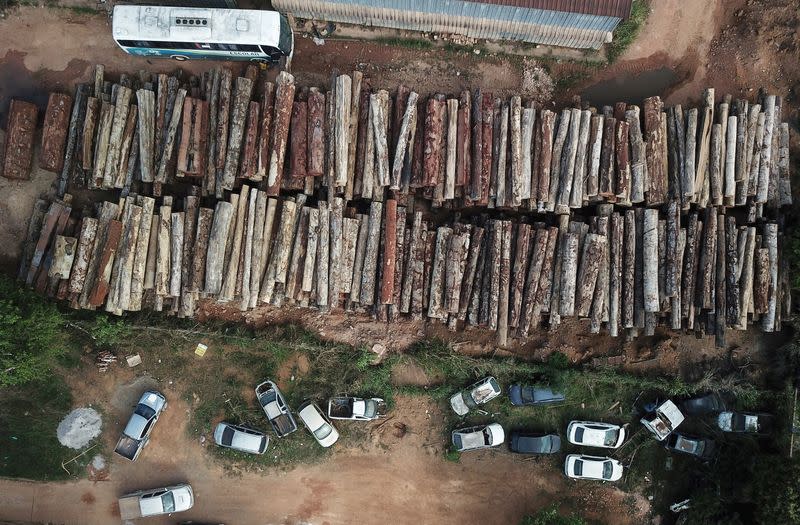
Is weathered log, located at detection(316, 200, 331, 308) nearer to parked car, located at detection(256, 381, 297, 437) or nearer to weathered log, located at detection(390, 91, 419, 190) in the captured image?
weathered log, located at detection(390, 91, 419, 190)

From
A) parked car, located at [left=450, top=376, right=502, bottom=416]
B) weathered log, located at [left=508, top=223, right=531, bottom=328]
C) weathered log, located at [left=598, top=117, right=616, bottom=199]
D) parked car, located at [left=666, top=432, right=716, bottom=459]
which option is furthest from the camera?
parked car, located at [left=666, top=432, right=716, bottom=459]

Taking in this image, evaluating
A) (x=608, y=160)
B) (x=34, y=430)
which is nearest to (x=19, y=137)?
(x=34, y=430)

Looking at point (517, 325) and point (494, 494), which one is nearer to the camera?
A: point (517, 325)

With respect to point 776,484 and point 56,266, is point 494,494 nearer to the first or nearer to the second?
point 776,484

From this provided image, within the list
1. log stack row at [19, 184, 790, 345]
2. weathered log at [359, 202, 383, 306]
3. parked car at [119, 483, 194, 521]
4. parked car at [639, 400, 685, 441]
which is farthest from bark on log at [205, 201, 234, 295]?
parked car at [639, 400, 685, 441]

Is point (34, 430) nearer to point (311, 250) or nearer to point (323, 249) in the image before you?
point (311, 250)

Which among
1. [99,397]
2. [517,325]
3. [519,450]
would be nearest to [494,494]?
[519,450]
